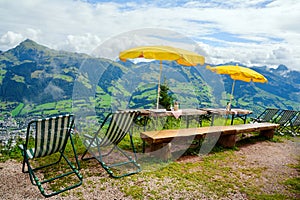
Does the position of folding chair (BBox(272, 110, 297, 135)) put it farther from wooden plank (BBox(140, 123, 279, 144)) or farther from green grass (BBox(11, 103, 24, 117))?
green grass (BBox(11, 103, 24, 117))

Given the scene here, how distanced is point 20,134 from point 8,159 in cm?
140

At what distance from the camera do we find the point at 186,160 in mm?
4418

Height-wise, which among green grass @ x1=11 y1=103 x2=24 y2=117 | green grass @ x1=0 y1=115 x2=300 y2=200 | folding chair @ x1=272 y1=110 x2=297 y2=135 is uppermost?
folding chair @ x1=272 y1=110 x2=297 y2=135

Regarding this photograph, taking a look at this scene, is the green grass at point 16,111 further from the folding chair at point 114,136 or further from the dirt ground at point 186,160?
the folding chair at point 114,136

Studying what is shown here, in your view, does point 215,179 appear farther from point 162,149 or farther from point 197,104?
point 197,104

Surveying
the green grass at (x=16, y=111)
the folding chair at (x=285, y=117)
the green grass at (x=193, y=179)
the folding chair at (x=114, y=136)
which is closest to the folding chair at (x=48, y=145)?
the green grass at (x=193, y=179)

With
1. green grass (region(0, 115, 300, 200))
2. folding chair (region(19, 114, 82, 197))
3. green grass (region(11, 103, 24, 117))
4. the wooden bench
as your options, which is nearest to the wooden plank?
the wooden bench

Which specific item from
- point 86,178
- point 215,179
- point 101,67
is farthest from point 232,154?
point 101,67

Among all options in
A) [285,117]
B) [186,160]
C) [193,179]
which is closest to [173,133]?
[186,160]

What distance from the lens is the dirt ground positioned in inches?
112

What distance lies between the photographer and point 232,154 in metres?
5.04

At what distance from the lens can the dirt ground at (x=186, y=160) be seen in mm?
2852

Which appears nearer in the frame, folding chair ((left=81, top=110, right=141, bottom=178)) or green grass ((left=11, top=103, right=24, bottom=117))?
folding chair ((left=81, top=110, right=141, bottom=178))

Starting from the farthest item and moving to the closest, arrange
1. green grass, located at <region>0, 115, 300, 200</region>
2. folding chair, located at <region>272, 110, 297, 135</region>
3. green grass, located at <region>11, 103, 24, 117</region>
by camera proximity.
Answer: green grass, located at <region>11, 103, 24, 117</region> < folding chair, located at <region>272, 110, 297, 135</region> < green grass, located at <region>0, 115, 300, 200</region>
